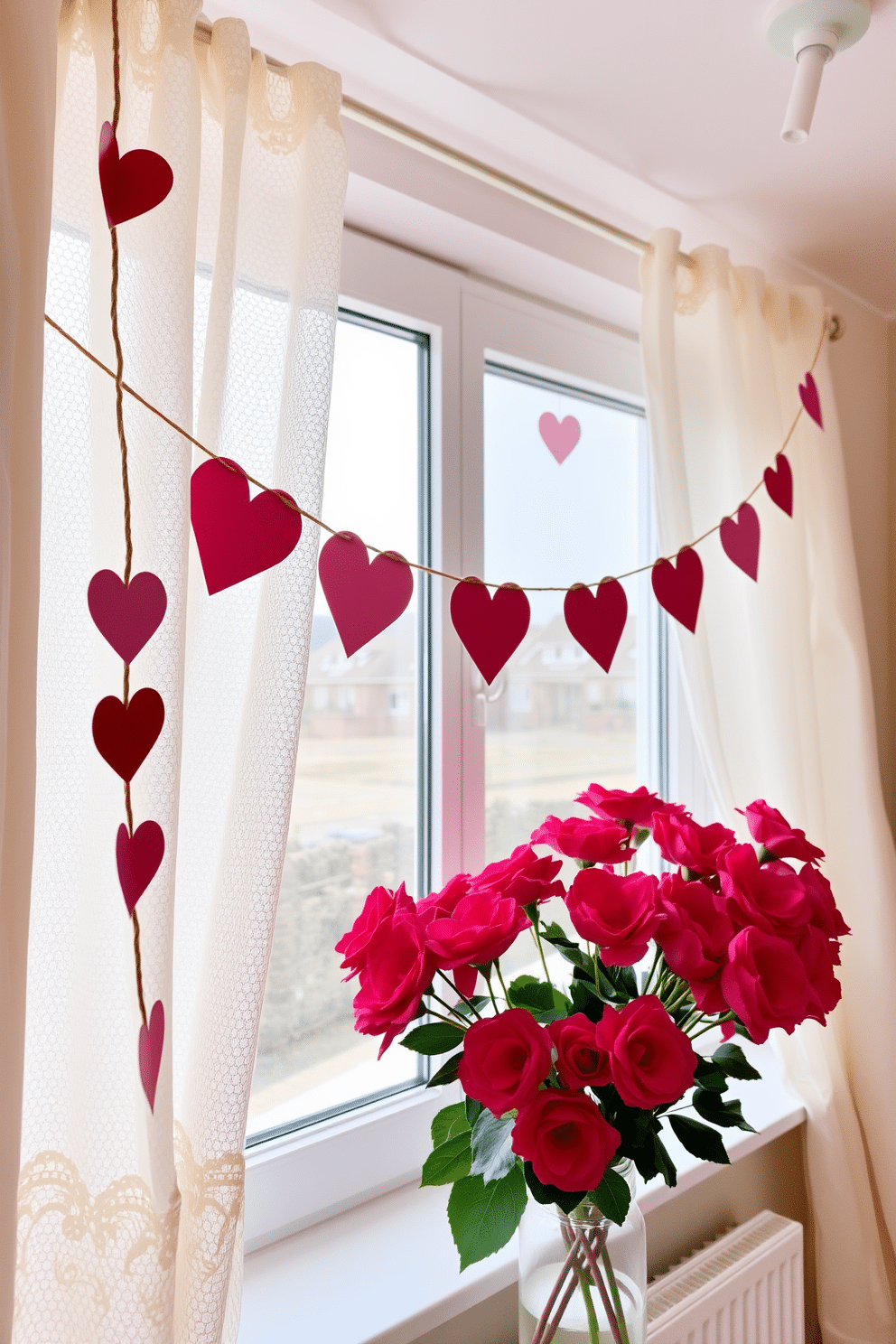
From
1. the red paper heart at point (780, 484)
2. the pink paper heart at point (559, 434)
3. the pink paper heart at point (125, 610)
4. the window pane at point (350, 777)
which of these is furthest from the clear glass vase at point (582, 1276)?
→ the pink paper heart at point (559, 434)

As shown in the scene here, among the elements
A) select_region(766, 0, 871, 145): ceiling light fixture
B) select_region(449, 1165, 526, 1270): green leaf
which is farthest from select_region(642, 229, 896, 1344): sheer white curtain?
select_region(449, 1165, 526, 1270): green leaf

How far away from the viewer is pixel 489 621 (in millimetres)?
1106

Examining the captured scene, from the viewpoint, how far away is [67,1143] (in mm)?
841

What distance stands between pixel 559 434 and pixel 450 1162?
118 centimetres

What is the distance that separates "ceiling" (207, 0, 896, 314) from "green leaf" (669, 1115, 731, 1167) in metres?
1.19

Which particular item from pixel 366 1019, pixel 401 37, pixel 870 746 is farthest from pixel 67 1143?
pixel 870 746

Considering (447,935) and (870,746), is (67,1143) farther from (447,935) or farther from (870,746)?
(870,746)

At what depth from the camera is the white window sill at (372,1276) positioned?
104 centimetres

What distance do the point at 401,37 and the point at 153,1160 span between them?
1234 millimetres

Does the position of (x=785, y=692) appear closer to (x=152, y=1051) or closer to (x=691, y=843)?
(x=691, y=843)

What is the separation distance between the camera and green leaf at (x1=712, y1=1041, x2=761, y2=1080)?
88cm

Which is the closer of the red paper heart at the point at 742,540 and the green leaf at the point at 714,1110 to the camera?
the green leaf at the point at 714,1110

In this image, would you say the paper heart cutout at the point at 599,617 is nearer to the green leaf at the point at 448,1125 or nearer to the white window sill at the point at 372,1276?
the green leaf at the point at 448,1125

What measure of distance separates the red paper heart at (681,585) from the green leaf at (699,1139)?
25.9 inches
